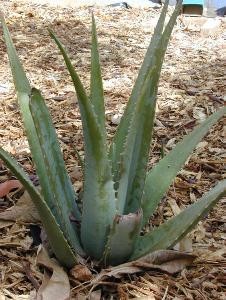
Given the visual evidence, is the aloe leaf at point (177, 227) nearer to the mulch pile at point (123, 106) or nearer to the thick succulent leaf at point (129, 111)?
the mulch pile at point (123, 106)

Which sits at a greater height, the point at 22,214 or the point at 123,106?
the point at 22,214

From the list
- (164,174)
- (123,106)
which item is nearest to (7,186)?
(164,174)

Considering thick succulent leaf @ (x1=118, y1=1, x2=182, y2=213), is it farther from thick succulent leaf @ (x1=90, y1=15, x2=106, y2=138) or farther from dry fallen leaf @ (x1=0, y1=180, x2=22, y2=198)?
dry fallen leaf @ (x1=0, y1=180, x2=22, y2=198)

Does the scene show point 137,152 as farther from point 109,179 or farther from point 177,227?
point 177,227

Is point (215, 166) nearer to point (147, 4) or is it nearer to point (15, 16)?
point (15, 16)

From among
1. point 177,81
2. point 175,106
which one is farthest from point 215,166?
point 177,81

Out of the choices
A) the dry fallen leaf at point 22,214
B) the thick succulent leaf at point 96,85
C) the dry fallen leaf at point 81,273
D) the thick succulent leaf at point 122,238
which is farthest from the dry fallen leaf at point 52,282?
the thick succulent leaf at point 96,85
